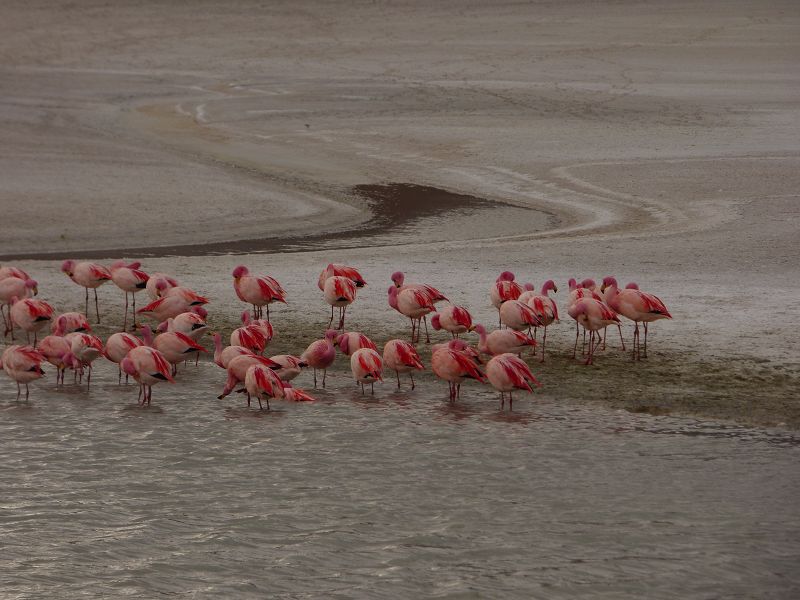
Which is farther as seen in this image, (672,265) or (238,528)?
(672,265)

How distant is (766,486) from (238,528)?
3.11 meters

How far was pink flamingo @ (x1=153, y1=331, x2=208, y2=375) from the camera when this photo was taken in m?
9.84

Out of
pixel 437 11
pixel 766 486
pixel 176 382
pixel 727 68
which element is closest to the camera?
pixel 766 486

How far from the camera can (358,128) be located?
29.4 m

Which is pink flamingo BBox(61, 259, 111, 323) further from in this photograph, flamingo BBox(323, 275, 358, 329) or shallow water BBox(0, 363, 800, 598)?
shallow water BBox(0, 363, 800, 598)

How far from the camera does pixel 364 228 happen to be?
18328 millimetres

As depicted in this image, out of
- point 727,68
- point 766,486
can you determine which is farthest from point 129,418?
point 727,68

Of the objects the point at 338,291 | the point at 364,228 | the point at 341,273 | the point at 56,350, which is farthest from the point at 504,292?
the point at 364,228

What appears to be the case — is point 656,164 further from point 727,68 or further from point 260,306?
point 727,68

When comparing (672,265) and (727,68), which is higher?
(727,68)

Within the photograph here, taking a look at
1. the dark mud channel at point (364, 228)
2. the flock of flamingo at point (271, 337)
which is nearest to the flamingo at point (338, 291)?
the flock of flamingo at point (271, 337)

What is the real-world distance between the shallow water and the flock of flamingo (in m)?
0.26

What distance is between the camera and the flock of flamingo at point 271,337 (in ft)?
30.4

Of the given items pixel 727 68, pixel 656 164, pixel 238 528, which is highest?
pixel 727 68
